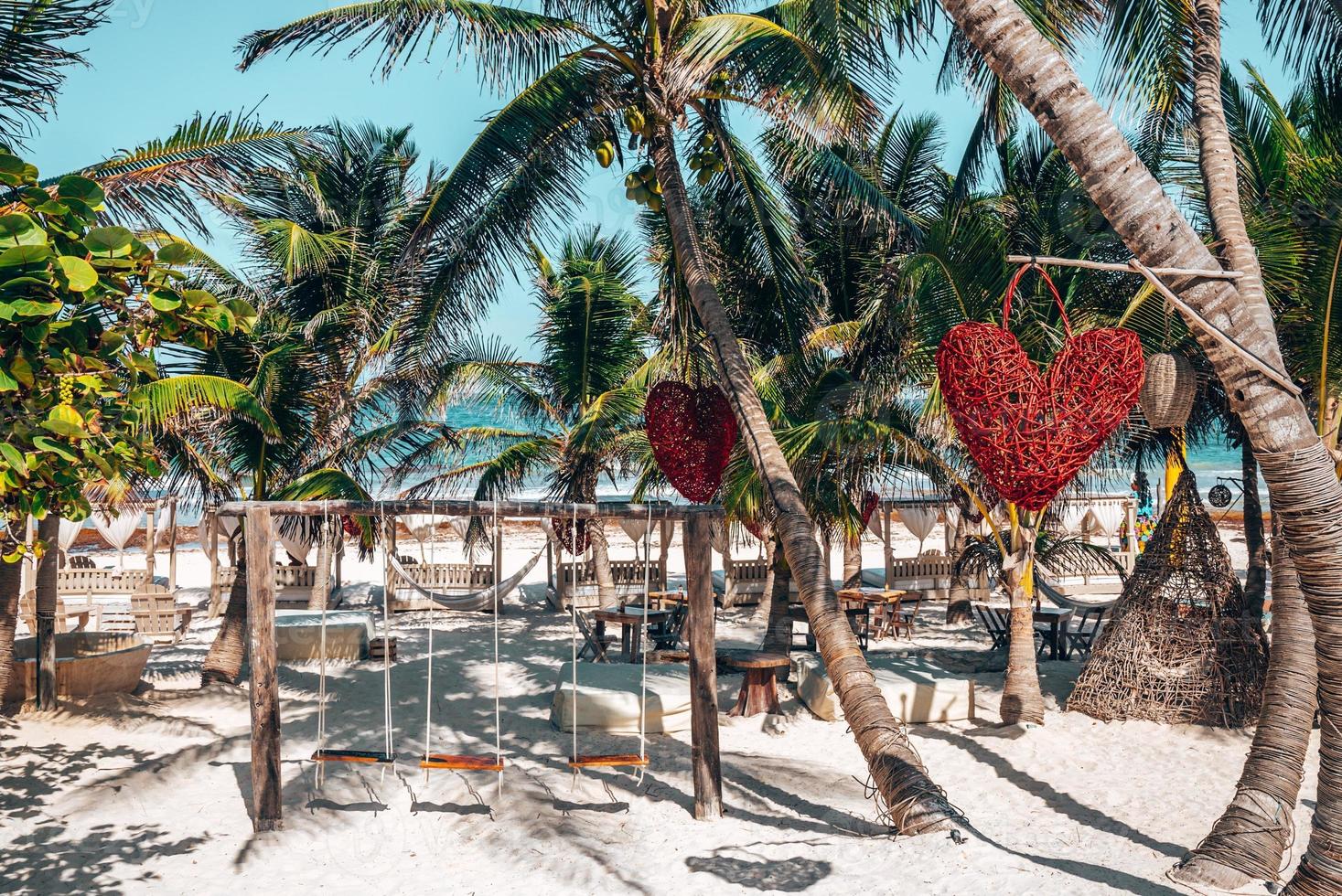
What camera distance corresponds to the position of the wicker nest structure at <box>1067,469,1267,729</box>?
9039 millimetres

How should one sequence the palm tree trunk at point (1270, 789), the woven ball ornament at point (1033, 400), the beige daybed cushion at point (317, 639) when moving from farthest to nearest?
the beige daybed cushion at point (317, 639) < the palm tree trunk at point (1270, 789) < the woven ball ornament at point (1033, 400)

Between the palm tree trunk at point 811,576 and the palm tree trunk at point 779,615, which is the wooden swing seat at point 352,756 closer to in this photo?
the palm tree trunk at point 811,576

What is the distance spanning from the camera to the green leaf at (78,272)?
2.85m

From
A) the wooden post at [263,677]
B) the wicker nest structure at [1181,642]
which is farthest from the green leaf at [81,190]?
the wicker nest structure at [1181,642]

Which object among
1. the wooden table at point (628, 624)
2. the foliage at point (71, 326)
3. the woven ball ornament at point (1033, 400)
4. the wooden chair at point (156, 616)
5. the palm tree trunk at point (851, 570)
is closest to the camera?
the foliage at point (71, 326)

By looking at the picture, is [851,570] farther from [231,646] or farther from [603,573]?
[231,646]

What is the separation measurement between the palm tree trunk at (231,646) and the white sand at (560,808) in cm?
61

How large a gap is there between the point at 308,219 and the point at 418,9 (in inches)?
237

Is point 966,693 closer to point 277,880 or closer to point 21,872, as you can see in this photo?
point 277,880

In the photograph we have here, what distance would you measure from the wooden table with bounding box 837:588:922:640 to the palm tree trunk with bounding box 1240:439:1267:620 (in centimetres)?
437

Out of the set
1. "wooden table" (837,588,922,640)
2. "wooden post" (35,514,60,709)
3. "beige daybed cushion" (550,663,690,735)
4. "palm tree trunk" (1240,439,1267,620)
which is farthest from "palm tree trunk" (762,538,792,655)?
"wooden post" (35,514,60,709)

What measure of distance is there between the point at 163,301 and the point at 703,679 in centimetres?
471

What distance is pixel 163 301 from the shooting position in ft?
11.0

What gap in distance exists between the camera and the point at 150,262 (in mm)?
3463
